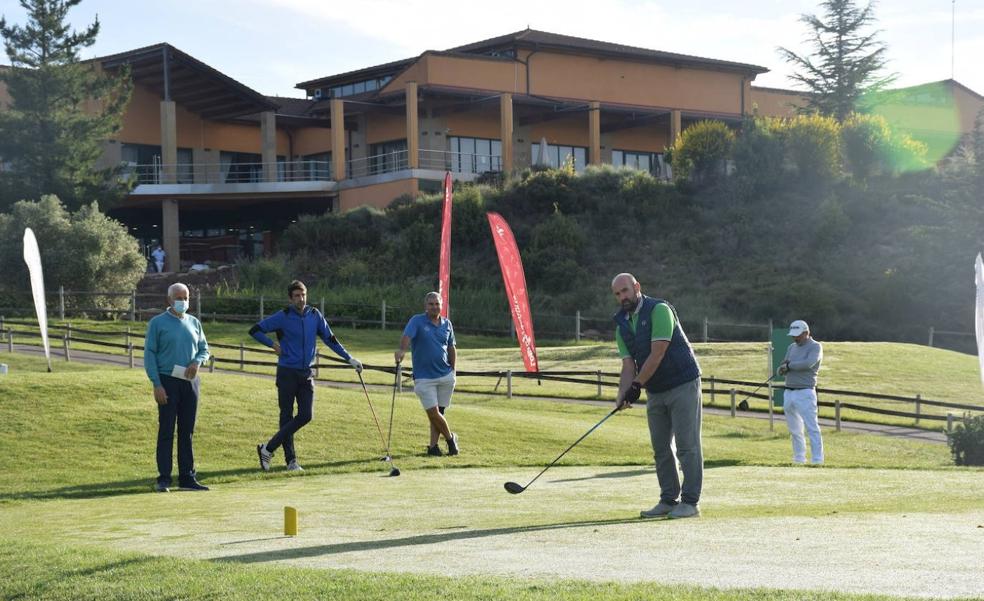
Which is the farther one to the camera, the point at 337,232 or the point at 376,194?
the point at 376,194

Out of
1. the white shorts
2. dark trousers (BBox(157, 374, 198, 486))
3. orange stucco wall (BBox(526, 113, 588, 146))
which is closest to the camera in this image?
dark trousers (BBox(157, 374, 198, 486))

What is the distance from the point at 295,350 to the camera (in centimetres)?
1513

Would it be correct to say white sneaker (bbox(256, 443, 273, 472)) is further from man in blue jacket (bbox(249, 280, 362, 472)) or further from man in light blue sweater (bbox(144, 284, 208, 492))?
man in light blue sweater (bbox(144, 284, 208, 492))

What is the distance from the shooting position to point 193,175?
214 feet

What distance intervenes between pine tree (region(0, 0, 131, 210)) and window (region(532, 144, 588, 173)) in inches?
824

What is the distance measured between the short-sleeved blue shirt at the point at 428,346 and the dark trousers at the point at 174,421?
3.10 metres

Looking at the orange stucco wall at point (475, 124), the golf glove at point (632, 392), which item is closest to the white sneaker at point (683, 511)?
the golf glove at point (632, 392)

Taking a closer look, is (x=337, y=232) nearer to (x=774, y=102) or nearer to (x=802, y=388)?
(x=774, y=102)

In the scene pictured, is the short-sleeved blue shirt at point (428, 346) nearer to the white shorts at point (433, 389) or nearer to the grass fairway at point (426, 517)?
the white shorts at point (433, 389)

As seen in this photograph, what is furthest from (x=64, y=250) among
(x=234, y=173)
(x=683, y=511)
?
(x=683, y=511)

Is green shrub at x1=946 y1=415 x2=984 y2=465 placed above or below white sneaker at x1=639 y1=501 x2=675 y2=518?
below

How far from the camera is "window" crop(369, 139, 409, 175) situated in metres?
63.8

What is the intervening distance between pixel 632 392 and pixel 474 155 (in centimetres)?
5577

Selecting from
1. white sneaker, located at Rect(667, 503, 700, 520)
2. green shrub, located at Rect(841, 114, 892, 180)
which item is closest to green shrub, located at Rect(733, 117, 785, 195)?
green shrub, located at Rect(841, 114, 892, 180)
